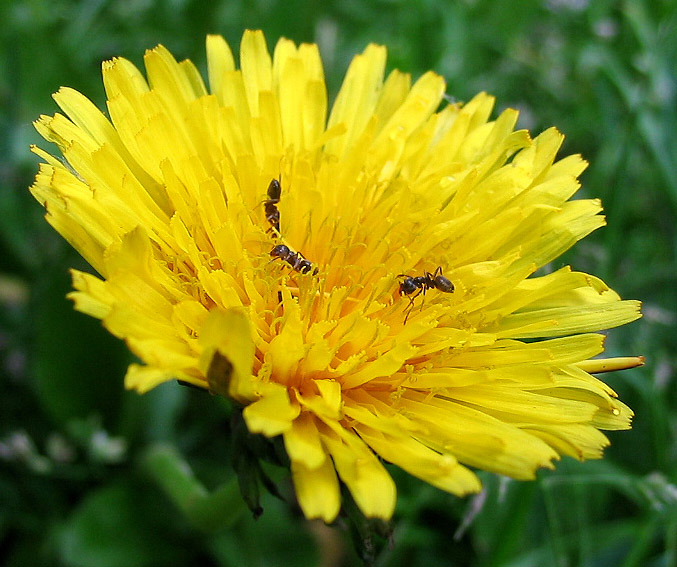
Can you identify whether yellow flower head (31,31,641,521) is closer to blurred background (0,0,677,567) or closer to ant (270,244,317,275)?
ant (270,244,317,275)

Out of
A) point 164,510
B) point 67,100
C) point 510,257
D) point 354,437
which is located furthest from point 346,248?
point 164,510

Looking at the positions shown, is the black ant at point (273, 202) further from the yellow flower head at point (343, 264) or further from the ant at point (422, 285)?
the ant at point (422, 285)

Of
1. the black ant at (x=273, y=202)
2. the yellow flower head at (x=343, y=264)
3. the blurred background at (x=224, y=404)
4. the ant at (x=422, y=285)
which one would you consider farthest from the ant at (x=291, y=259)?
the blurred background at (x=224, y=404)

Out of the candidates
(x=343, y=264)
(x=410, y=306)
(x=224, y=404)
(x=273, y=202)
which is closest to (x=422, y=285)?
(x=410, y=306)

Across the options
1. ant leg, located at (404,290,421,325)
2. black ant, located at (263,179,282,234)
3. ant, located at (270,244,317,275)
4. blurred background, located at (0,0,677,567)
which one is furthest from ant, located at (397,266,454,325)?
blurred background, located at (0,0,677,567)

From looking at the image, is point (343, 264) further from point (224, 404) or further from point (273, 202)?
point (224, 404)

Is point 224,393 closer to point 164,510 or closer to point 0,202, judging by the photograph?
point 164,510
